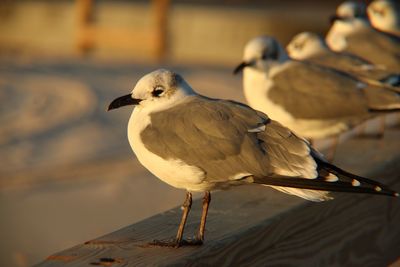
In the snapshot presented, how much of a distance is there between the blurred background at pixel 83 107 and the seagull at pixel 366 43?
6.50 ft

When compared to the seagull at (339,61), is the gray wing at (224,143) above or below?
above

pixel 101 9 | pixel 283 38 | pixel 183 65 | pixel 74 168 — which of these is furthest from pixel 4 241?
pixel 101 9

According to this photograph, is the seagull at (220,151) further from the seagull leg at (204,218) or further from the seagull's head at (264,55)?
the seagull's head at (264,55)

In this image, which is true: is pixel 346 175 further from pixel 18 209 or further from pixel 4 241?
pixel 18 209

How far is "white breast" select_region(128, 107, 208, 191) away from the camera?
109 inches

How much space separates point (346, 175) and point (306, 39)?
9.64 ft

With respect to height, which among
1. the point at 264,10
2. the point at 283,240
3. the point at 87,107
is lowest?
the point at 264,10

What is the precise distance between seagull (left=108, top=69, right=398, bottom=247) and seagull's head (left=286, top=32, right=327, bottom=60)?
246cm

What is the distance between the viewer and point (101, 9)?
94.5 ft

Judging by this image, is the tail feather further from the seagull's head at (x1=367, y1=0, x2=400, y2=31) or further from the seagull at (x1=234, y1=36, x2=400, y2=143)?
the seagull's head at (x1=367, y1=0, x2=400, y2=31)

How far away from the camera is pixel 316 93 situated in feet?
15.0

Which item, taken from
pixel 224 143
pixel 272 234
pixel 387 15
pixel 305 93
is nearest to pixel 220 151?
pixel 224 143

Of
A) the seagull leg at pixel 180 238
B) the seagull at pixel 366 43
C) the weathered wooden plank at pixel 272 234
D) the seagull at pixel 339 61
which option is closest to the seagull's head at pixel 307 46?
the seagull at pixel 339 61

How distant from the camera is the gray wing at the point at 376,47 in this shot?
5.30 meters
